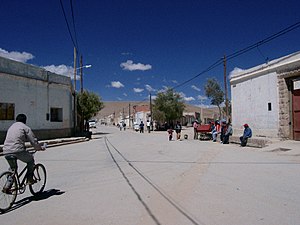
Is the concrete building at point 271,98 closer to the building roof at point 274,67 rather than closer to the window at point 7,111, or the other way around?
the building roof at point 274,67

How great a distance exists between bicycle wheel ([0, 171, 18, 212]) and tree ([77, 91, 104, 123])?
29.7 meters

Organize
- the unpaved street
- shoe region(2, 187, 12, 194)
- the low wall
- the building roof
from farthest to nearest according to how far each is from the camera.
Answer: the low wall
the building roof
shoe region(2, 187, 12, 194)
the unpaved street

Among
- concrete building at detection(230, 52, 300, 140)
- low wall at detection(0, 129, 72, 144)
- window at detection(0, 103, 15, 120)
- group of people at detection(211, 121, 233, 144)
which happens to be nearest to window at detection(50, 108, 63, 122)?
low wall at detection(0, 129, 72, 144)

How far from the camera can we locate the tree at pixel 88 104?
3572 centimetres

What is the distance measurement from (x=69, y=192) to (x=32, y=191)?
0.79 metres

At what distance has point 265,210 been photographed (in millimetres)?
4914

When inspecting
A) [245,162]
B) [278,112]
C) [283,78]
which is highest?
[283,78]

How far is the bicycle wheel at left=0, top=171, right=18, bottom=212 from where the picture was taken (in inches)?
205

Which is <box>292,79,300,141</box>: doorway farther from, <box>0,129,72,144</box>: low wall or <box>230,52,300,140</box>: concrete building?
<box>0,129,72,144</box>: low wall

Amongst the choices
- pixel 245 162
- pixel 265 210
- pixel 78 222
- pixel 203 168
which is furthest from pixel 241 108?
pixel 78 222

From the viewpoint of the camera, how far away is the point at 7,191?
5242 millimetres

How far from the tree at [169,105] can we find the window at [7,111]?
118 ft

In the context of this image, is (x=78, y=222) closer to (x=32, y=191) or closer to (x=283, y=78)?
(x=32, y=191)

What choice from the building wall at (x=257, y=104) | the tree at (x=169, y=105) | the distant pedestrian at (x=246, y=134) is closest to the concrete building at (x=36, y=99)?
the building wall at (x=257, y=104)
